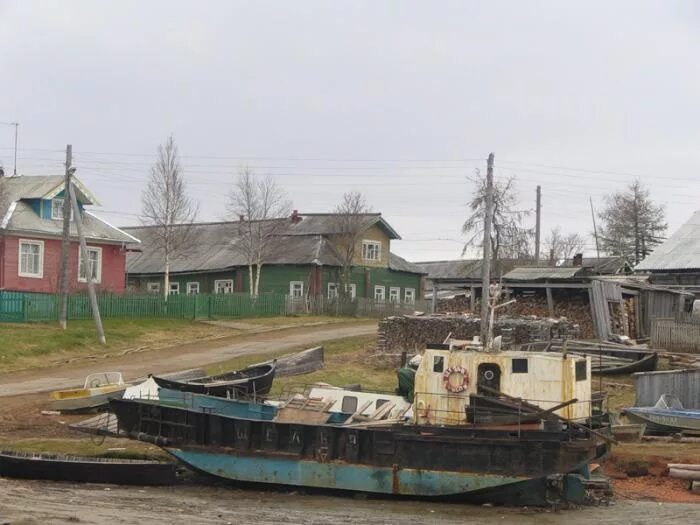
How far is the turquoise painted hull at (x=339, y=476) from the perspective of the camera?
17.9 m

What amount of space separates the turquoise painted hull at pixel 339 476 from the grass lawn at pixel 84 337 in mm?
15608

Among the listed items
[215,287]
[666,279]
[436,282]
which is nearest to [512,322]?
[436,282]

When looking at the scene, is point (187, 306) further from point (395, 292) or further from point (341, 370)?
point (395, 292)

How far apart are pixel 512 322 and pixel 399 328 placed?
4197 mm

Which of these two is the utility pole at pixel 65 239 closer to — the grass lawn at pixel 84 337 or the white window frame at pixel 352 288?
the grass lawn at pixel 84 337

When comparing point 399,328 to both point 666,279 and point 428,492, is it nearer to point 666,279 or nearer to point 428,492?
point 666,279

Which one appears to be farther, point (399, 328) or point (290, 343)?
point (290, 343)

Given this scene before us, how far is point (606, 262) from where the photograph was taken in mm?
50938

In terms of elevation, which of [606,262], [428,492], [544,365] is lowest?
[428,492]

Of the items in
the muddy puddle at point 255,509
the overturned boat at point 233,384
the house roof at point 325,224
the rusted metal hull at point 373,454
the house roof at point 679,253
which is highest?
the house roof at point 325,224

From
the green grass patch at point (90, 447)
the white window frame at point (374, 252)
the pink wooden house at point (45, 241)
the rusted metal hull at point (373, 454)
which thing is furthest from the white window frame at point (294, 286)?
the rusted metal hull at point (373, 454)

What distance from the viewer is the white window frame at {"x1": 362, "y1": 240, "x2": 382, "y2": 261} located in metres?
61.3

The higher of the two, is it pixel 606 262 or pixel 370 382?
pixel 606 262

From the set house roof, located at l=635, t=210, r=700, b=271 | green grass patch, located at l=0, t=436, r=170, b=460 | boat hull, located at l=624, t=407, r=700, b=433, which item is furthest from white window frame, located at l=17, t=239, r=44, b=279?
boat hull, located at l=624, t=407, r=700, b=433
